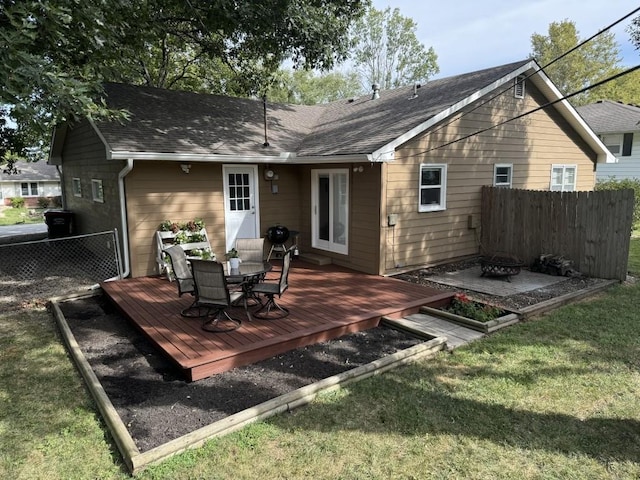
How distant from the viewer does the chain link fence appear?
8758 millimetres

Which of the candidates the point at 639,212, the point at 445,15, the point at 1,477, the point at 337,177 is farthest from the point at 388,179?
the point at 445,15

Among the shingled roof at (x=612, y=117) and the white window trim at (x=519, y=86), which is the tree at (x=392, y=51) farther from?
the white window trim at (x=519, y=86)

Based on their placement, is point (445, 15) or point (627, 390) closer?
point (627, 390)

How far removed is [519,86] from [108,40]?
903 cm

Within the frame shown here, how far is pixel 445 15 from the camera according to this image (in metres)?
22.0

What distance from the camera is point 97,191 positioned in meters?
10.1

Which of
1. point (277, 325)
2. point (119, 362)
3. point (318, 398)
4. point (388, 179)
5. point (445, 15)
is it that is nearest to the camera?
point (318, 398)

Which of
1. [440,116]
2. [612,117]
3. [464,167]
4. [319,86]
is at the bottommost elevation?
[464,167]

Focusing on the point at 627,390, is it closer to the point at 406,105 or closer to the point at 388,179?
the point at 388,179

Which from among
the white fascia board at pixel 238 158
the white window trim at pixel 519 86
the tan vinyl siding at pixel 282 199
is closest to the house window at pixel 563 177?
the white window trim at pixel 519 86

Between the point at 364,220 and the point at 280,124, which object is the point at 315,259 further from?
→ the point at 280,124

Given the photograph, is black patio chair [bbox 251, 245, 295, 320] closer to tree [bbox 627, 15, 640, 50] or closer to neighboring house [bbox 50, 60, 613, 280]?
neighboring house [bbox 50, 60, 613, 280]

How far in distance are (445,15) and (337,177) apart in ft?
58.3

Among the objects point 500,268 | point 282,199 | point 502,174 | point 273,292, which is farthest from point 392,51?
point 273,292
